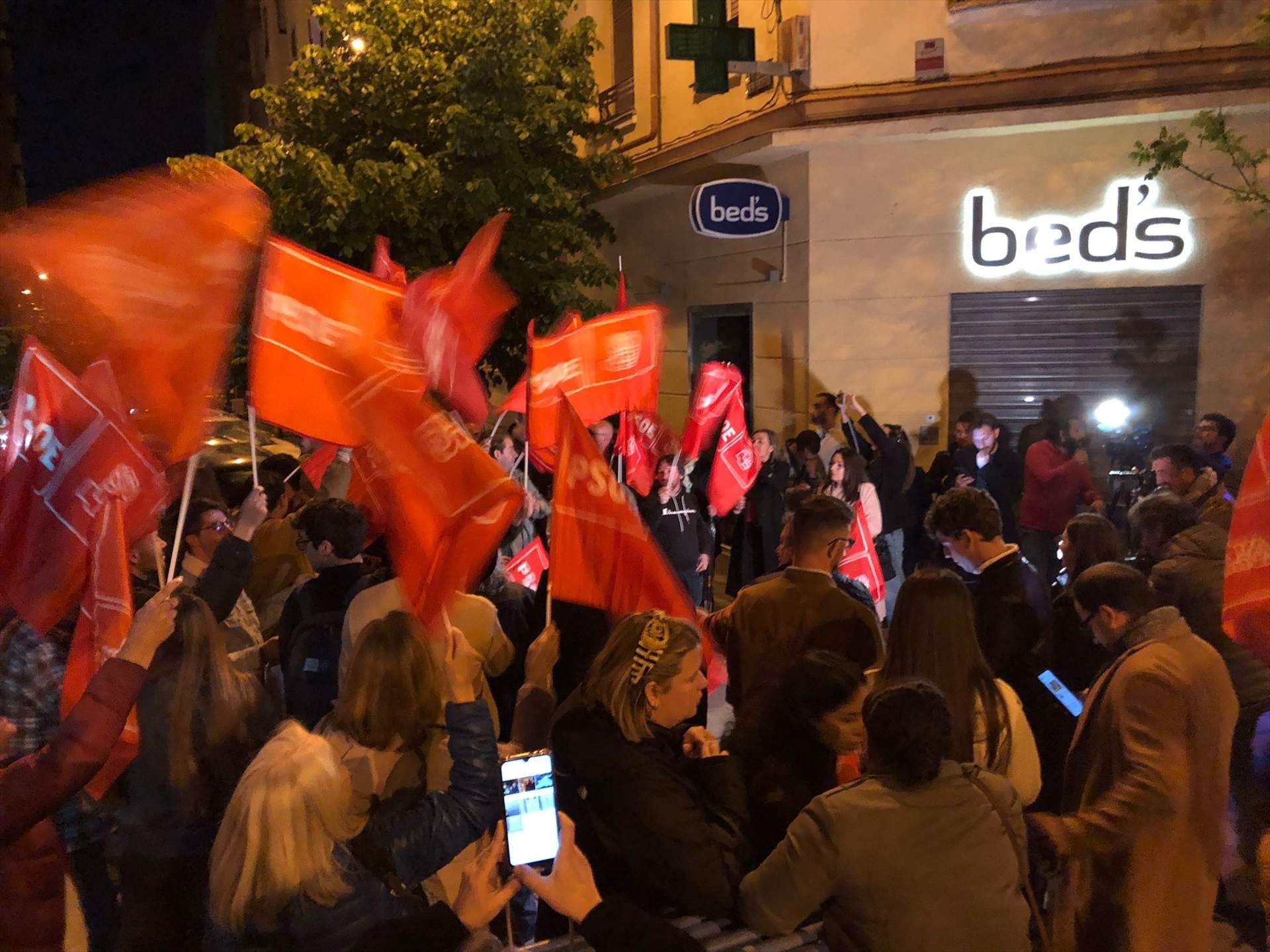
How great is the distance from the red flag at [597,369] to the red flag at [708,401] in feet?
6.81

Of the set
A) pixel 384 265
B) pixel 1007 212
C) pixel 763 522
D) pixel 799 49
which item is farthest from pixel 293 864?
pixel 1007 212

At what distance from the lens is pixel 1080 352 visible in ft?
35.5

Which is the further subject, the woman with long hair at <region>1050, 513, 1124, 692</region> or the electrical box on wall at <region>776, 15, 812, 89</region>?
the electrical box on wall at <region>776, 15, 812, 89</region>

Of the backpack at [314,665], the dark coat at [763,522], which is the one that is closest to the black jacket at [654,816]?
the backpack at [314,665]

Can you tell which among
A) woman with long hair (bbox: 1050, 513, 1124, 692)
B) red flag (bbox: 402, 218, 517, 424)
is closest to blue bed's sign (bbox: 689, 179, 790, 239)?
red flag (bbox: 402, 218, 517, 424)

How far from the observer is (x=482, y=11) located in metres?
13.2

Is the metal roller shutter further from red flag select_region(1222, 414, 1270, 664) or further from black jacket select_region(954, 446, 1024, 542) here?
red flag select_region(1222, 414, 1270, 664)

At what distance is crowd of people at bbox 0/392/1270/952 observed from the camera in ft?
7.69

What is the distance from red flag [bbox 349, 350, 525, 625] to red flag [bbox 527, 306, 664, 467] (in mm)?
1246

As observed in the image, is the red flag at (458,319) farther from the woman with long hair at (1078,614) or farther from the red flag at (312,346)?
the woman with long hair at (1078,614)

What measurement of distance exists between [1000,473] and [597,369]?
506cm

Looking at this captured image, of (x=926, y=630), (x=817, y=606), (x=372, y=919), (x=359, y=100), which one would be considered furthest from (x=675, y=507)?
(x=359, y=100)

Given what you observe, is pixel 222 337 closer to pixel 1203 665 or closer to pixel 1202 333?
pixel 1203 665

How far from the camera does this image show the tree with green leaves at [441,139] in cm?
1258
